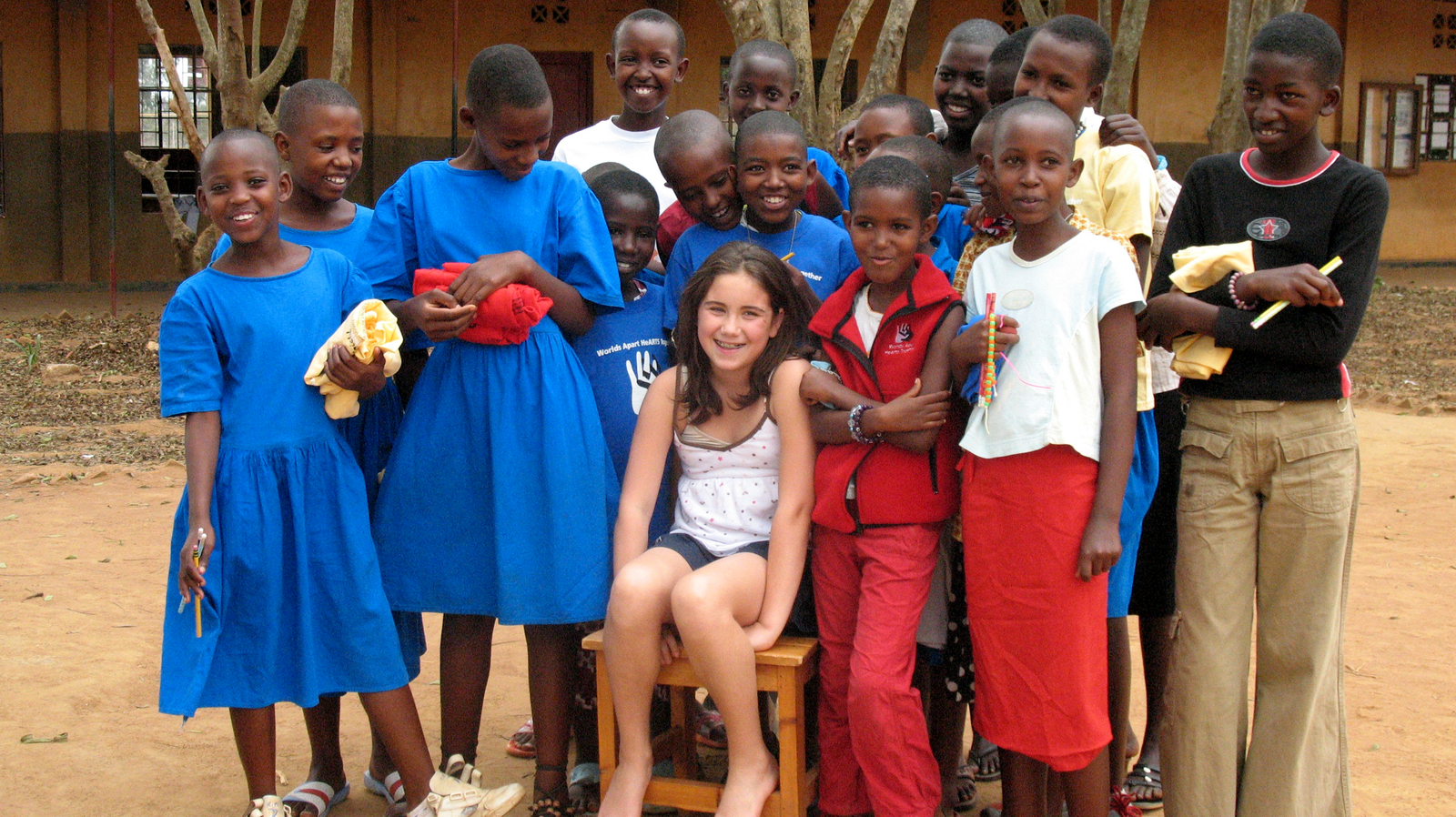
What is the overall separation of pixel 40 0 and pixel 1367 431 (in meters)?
12.5

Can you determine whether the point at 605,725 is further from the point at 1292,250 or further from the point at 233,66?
the point at 233,66

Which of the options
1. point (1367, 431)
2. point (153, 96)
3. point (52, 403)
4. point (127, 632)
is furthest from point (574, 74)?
point (127, 632)

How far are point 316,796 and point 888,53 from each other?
512 cm

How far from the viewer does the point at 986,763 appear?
317cm

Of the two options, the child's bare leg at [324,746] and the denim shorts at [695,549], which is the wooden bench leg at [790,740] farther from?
the child's bare leg at [324,746]

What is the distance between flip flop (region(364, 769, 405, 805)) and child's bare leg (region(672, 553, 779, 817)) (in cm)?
79

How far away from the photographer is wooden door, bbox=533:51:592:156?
1366 centimetres

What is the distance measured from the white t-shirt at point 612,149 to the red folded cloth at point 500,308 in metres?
0.95

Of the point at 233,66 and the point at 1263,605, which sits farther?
the point at 233,66

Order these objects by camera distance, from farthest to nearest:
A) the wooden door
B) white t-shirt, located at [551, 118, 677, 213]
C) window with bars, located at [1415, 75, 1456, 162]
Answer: window with bars, located at [1415, 75, 1456, 162]
the wooden door
white t-shirt, located at [551, 118, 677, 213]

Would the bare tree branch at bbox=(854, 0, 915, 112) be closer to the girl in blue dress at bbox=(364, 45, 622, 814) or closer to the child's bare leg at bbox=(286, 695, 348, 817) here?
the girl in blue dress at bbox=(364, 45, 622, 814)

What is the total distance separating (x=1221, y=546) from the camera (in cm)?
248

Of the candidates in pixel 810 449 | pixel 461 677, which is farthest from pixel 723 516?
pixel 461 677

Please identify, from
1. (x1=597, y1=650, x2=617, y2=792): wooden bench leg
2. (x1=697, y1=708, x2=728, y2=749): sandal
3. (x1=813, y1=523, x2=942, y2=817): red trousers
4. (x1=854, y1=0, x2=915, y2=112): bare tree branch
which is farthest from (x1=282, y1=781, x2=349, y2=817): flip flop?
(x1=854, y1=0, x2=915, y2=112): bare tree branch
